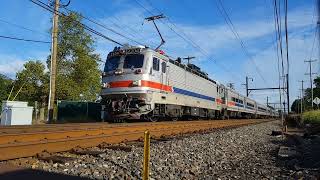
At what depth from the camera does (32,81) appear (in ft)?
150

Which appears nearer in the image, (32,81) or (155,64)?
(155,64)

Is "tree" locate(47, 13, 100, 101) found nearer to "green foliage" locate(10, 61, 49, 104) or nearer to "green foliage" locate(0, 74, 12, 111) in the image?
"green foliage" locate(10, 61, 49, 104)

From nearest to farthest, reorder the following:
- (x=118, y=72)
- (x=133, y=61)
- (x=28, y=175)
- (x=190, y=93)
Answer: (x=28, y=175), (x=118, y=72), (x=133, y=61), (x=190, y=93)

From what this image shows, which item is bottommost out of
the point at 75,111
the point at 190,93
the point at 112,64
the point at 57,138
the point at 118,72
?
the point at 57,138

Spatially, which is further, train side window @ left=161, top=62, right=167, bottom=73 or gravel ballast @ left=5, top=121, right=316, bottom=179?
train side window @ left=161, top=62, right=167, bottom=73

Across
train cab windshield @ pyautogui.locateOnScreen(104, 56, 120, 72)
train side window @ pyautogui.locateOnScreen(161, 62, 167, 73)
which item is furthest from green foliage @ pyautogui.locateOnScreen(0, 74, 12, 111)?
train side window @ pyautogui.locateOnScreen(161, 62, 167, 73)

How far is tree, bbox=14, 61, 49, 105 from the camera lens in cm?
4441

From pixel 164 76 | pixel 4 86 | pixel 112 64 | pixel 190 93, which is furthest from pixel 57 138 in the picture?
pixel 4 86

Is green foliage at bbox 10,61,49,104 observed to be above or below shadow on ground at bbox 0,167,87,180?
above

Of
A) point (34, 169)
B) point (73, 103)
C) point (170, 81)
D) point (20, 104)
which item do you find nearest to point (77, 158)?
point (34, 169)

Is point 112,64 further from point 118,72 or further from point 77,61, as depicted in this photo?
point 77,61

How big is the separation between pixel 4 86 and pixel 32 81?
33.3 ft

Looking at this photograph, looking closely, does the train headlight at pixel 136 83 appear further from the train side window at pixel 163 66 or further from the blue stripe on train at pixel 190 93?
the blue stripe on train at pixel 190 93

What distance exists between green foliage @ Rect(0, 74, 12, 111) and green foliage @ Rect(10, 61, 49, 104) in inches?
171
